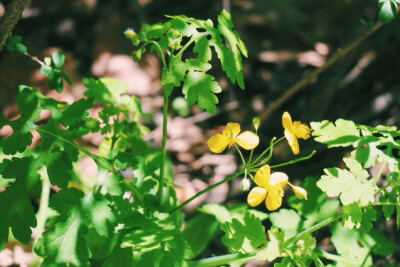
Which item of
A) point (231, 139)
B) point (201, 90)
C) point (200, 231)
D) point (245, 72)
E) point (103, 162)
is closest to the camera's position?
point (201, 90)

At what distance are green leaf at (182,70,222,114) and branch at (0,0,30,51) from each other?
2.17 feet

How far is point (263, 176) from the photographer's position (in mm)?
1360

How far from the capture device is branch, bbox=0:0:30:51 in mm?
1478

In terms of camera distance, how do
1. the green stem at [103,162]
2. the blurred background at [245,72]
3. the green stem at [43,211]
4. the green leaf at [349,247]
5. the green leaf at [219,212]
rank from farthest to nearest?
the blurred background at [245,72], the green stem at [43,211], the green leaf at [219,212], the green leaf at [349,247], the green stem at [103,162]

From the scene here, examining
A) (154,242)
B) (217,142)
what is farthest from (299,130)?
(154,242)

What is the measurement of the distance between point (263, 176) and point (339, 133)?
14.7 inches

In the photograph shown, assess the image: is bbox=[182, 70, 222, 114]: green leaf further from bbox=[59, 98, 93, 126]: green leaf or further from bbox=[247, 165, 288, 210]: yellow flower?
bbox=[59, 98, 93, 126]: green leaf

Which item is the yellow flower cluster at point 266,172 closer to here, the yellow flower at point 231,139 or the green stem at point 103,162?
the yellow flower at point 231,139

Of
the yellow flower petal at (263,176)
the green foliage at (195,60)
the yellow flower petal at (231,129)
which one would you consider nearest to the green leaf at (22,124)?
the green foliage at (195,60)

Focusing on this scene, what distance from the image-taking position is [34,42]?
345 centimetres

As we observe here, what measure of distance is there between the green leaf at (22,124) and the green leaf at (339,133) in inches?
40.0

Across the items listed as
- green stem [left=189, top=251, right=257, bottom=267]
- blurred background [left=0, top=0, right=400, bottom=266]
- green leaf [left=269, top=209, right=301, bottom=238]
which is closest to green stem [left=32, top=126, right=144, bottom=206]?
green stem [left=189, top=251, right=257, bottom=267]

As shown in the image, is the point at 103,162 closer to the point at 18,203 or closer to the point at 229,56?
the point at 18,203

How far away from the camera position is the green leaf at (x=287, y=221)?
1.78m
